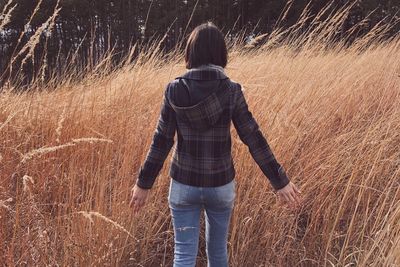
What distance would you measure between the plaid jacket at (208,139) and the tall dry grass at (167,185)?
0.28 meters

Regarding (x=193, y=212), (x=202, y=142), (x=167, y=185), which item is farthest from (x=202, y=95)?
(x=167, y=185)

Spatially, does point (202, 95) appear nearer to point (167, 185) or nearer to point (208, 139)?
point (208, 139)

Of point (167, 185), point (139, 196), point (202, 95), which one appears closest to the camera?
A: point (202, 95)

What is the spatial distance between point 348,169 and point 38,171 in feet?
5.37

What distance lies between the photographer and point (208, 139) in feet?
5.35

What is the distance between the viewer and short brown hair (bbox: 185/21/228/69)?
1.60 m

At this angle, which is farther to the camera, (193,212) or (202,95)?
(193,212)

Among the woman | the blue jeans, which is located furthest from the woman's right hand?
the blue jeans

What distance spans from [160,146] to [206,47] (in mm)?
432

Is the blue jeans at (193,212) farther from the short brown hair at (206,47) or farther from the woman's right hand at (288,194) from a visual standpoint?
the short brown hair at (206,47)

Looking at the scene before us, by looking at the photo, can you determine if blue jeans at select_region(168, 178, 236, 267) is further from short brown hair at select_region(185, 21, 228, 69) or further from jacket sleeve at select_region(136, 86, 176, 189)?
short brown hair at select_region(185, 21, 228, 69)

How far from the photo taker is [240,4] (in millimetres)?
22812

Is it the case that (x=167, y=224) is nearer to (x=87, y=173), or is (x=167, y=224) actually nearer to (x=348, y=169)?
(x=87, y=173)

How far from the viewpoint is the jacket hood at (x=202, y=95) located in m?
1.56
